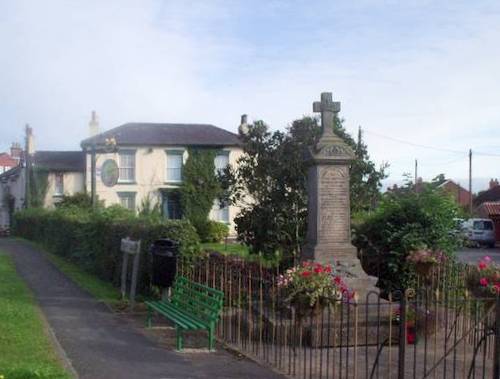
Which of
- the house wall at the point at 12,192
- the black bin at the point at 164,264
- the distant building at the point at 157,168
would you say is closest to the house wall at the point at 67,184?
the distant building at the point at 157,168

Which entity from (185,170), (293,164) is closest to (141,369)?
(293,164)

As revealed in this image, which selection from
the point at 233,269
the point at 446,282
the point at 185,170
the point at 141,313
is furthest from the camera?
the point at 185,170

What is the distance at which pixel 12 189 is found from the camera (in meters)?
62.5

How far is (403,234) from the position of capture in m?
14.7

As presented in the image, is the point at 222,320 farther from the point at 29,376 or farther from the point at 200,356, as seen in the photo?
the point at 29,376

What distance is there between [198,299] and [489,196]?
67003 millimetres

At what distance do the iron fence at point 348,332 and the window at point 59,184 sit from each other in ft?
128

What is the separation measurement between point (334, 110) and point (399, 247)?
10.8 feet

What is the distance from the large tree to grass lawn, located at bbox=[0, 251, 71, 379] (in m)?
4.97

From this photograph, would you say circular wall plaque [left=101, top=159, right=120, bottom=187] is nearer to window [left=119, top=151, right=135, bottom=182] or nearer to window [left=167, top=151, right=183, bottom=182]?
window [left=119, top=151, right=135, bottom=182]

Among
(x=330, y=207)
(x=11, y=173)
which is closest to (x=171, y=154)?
(x=11, y=173)

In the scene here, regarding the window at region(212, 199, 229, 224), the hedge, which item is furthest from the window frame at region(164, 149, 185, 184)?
the hedge

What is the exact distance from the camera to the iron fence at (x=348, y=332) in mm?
8461

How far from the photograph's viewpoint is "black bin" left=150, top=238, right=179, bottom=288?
12297mm
